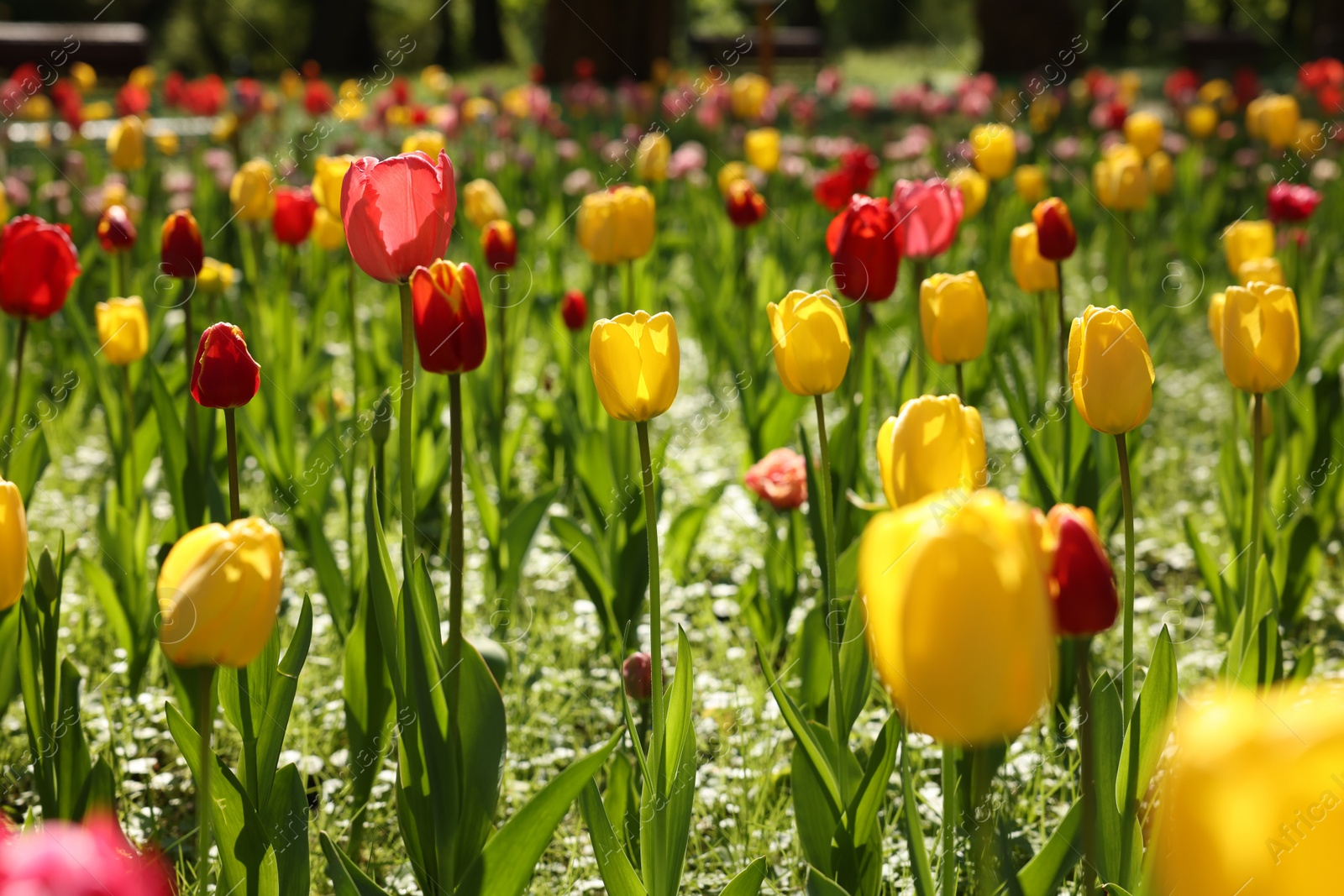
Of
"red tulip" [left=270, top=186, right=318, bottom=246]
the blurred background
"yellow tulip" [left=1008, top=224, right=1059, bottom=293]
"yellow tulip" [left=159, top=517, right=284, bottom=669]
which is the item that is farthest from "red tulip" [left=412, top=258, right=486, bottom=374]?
the blurred background

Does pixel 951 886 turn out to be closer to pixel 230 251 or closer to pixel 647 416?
pixel 647 416

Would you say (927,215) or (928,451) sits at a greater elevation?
(927,215)

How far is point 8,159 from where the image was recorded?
7.63 meters

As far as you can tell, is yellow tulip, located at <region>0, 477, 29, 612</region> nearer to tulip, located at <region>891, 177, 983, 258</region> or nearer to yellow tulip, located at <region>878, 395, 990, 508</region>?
yellow tulip, located at <region>878, 395, 990, 508</region>

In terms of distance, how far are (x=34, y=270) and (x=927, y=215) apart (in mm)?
1692

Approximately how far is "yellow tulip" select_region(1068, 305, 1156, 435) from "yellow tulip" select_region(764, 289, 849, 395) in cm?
30

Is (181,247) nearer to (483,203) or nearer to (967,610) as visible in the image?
(483,203)

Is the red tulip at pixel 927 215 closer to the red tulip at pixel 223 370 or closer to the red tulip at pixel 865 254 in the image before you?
the red tulip at pixel 865 254

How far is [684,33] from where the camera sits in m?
23.8

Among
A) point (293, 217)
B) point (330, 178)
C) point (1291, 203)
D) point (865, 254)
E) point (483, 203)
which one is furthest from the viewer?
point (483, 203)

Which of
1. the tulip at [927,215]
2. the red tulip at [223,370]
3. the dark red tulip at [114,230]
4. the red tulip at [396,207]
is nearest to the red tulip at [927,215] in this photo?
the tulip at [927,215]

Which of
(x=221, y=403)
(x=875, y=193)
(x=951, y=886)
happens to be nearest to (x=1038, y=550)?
(x=951, y=886)

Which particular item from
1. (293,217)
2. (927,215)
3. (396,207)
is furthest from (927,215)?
(293,217)

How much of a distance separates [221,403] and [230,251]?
13.6 feet
